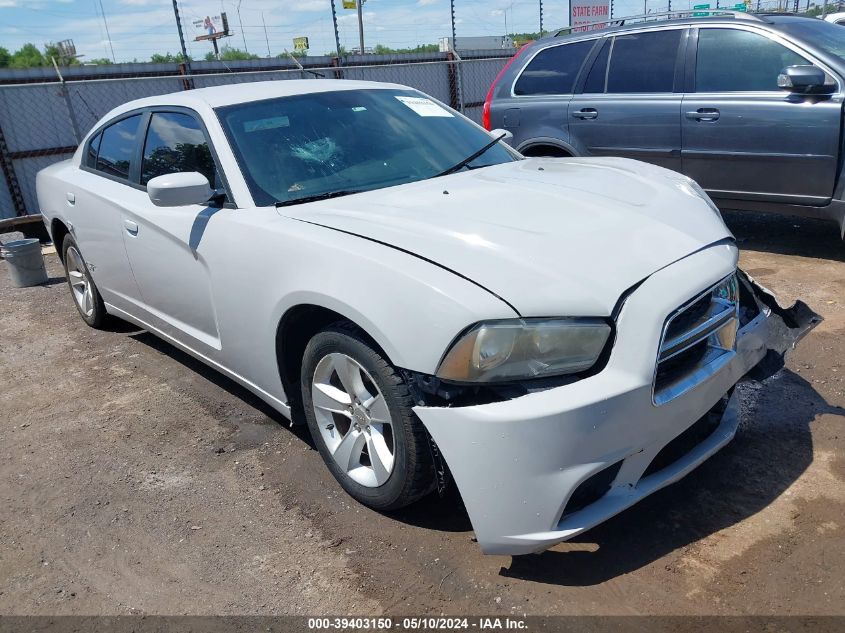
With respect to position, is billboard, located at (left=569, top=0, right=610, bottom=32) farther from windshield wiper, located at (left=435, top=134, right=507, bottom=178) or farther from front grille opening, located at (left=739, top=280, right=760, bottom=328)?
front grille opening, located at (left=739, top=280, right=760, bottom=328)

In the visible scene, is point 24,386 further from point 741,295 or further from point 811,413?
point 811,413

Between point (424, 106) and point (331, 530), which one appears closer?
point (331, 530)

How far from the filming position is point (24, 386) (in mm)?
4527

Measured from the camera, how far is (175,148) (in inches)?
150

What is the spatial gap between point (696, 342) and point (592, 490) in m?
0.62

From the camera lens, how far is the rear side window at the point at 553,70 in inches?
260

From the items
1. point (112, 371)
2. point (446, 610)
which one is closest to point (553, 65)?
point (112, 371)

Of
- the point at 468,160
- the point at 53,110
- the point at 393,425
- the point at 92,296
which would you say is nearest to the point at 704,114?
the point at 468,160

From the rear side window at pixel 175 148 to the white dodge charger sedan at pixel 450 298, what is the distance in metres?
0.02

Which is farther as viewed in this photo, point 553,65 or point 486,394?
point 553,65

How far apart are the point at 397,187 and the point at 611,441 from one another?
5.15 ft

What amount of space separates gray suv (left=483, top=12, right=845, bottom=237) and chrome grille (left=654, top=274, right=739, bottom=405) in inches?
128

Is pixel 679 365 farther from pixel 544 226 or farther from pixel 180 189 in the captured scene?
pixel 180 189

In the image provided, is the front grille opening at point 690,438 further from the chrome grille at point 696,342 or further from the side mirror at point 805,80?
the side mirror at point 805,80
